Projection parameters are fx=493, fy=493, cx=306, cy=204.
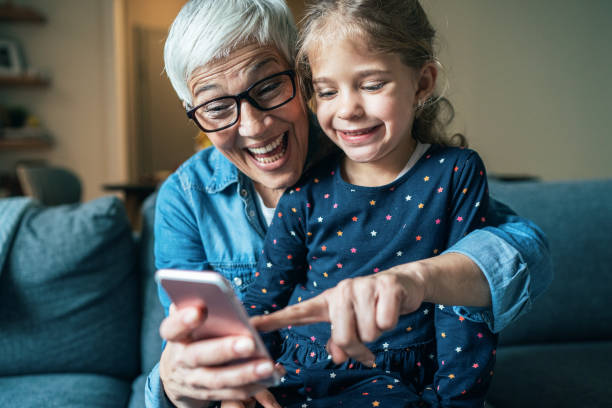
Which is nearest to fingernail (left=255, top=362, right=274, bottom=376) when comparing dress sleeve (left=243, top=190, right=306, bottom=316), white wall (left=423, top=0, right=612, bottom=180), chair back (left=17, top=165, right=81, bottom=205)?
dress sleeve (left=243, top=190, right=306, bottom=316)

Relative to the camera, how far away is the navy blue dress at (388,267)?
0.90m

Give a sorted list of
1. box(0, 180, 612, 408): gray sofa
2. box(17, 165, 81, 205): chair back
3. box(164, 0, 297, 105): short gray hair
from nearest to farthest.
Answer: box(164, 0, 297, 105): short gray hair
box(0, 180, 612, 408): gray sofa
box(17, 165, 81, 205): chair back

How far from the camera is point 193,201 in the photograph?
50.9 inches

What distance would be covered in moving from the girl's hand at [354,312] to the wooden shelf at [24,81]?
5.50 m

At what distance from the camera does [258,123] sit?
1.09m

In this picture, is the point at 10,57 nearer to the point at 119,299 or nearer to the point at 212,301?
the point at 119,299

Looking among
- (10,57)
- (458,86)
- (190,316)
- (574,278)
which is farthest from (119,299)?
(10,57)

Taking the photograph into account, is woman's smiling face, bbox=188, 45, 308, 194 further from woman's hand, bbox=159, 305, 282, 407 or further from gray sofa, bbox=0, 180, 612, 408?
gray sofa, bbox=0, 180, 612, 408

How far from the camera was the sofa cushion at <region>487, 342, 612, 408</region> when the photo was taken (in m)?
1.36

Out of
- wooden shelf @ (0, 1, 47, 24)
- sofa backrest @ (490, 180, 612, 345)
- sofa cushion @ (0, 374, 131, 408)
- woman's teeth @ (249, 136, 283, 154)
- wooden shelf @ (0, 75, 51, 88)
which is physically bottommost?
sofa cushion @ (0, 374, 131, 408)

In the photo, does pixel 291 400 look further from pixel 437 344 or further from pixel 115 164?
pixel 115 164

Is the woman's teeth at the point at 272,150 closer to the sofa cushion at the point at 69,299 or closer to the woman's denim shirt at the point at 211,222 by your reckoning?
the woman's denim shirt at the point at 211,222

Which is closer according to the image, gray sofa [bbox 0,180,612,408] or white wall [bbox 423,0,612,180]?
gray sofa [bbox 0,180,612,408]

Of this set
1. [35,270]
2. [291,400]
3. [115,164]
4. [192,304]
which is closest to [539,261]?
[291,400]
